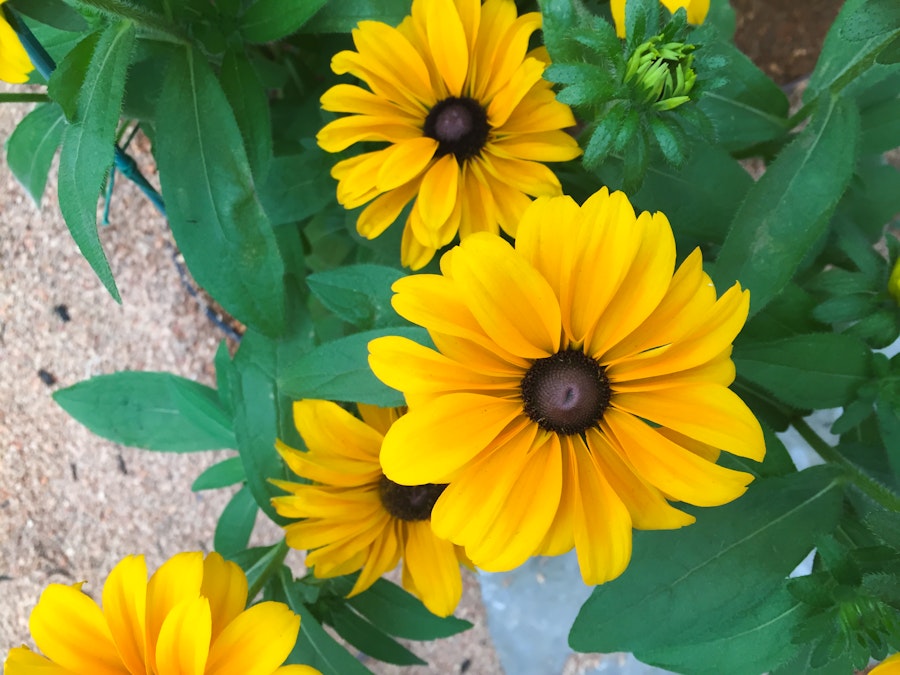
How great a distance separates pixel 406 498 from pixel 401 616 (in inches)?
9.5

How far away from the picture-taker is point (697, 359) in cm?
54

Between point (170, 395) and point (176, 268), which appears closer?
point (170, 395)

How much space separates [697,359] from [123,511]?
1.27m

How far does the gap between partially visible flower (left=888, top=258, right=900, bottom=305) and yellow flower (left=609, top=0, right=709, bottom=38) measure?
33 cm

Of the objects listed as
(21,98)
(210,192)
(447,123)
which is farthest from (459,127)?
(21,98)

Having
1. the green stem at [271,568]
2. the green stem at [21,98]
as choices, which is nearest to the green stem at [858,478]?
the green stem at [271,568]

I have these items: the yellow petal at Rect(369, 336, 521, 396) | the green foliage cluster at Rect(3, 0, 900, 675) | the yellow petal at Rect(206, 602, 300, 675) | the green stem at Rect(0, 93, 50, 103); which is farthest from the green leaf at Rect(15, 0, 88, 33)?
the yellow petal at Rect(206, 602, 300, 675)

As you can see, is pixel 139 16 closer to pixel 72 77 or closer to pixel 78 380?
pixel 72 77

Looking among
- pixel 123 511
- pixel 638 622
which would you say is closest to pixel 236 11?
pixel 638 622

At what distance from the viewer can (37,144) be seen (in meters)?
0.95

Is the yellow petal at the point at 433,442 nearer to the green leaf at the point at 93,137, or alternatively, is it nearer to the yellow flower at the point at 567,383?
the yellow flower at the point at 567,383

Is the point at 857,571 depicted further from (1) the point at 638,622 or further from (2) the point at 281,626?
(2) the point at 281,626

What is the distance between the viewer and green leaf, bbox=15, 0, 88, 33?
2.19ft

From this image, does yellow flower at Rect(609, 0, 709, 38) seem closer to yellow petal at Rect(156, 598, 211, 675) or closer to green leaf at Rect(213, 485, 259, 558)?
yellow petal at Rect(156, 598, 211, 675)
